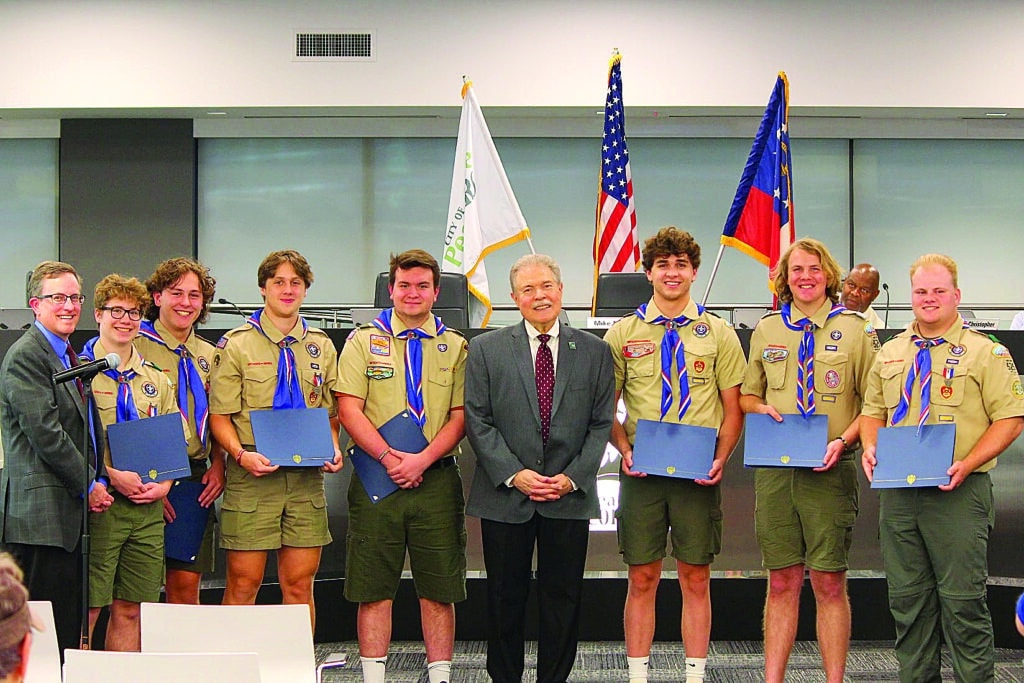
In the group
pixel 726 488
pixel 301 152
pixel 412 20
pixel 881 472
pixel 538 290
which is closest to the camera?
pixel 881 472

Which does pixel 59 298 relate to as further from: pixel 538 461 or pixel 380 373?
pixel 538 461

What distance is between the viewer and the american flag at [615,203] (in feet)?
21.3

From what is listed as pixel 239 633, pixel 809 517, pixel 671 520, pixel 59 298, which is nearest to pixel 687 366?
pixel 671 520

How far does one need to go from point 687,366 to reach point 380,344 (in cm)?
113

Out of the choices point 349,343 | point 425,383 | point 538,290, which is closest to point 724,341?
point 538,290

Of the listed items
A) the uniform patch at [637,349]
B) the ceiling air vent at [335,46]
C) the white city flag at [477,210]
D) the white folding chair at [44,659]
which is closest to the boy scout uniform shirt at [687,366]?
the uniform patch at [637,349]

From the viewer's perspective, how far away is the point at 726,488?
5.09 meters

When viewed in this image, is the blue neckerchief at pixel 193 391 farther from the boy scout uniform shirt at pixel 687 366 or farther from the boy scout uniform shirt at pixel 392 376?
the boy scout uniform shirt at pixel 687 366

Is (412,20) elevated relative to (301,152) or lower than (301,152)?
elevated

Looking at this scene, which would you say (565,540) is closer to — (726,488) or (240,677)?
(726,488)

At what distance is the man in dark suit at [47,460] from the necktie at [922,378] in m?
2.70

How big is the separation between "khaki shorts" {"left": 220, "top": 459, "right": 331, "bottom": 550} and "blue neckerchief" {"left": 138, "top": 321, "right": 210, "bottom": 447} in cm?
17

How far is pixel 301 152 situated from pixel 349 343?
571cm

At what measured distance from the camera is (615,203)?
260 inches
